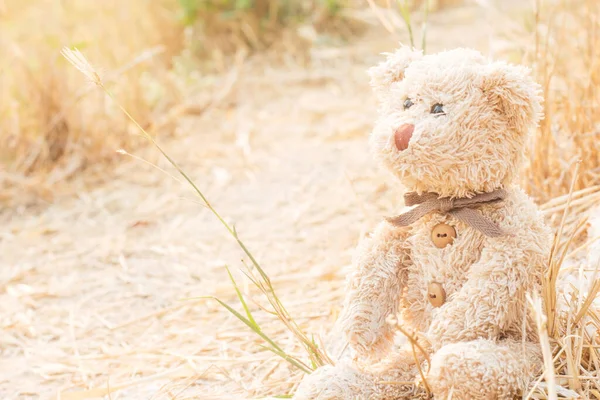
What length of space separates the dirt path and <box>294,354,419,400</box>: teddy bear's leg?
21cm

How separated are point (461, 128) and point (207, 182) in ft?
5.26

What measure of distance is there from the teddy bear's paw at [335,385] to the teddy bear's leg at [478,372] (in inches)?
4.2

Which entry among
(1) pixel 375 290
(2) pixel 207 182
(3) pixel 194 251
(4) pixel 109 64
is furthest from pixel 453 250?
(4) pixel 109 64

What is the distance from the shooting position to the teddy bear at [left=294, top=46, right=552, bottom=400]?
93 cm

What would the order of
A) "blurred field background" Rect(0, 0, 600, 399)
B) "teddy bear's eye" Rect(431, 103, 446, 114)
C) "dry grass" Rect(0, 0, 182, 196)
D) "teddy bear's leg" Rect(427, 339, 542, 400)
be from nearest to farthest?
1. "teddy bear's leg" Rect(427, 339, 542, 400)
2. "teddy bear's eye" Rect(431, 103, 446, 114)
3. "blurred field background" Rect(0, 0, 600, 399)
4. "dry grass" Rect(0, 0, 182, 196)

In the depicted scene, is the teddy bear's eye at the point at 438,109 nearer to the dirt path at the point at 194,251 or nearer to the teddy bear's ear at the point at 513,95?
the teddy bear's ear at the point at 513,95

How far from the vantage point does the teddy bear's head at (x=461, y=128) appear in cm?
95

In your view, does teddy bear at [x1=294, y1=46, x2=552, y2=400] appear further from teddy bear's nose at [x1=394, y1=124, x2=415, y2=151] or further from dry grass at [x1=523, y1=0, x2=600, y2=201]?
dry grass at [x1=523, y1=0, x2=600, y2=201]

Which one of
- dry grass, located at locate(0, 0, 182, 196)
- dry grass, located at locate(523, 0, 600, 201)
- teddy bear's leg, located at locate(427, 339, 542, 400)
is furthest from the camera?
dry grass, located at locate(0, 0, 182, 196)

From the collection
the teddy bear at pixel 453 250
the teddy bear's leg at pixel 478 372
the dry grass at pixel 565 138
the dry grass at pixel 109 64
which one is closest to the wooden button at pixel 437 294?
the teddy bear at pixel 453 250

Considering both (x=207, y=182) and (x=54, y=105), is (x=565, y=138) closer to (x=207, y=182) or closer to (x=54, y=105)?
(x=207, y=182)

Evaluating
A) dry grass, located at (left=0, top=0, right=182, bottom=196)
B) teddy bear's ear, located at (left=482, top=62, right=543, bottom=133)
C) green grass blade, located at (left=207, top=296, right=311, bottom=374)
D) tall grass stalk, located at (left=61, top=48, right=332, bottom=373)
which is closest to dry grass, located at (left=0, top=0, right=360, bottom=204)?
dry grass, located at (left=0, top=0, right=182, bottom=196)

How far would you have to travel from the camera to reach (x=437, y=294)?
3.29 ft

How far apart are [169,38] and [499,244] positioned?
3.11m
